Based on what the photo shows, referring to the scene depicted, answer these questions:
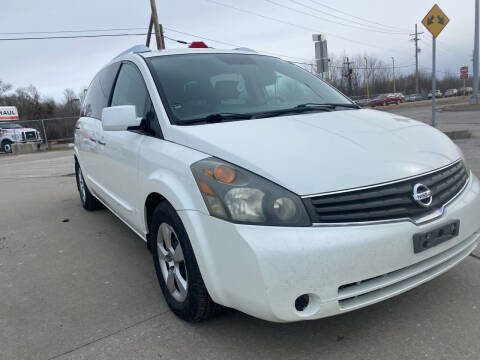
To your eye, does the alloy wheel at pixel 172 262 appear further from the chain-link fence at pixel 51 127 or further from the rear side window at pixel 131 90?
the chain-link fence at pixel 51 127

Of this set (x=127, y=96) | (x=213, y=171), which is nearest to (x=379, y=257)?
(x=213, y=171)

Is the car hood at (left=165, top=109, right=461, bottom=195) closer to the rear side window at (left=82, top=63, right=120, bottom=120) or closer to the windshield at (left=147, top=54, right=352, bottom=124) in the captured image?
the windshield at (left=147, top=54, right=352, bottom=124)

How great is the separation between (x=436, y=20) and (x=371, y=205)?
857 centimetres

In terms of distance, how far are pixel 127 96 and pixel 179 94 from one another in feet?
2.61

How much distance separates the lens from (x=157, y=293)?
307cm

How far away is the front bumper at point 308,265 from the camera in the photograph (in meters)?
1.89

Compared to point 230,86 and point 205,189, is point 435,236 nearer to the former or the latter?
point 205,189

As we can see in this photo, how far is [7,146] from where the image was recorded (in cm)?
2488

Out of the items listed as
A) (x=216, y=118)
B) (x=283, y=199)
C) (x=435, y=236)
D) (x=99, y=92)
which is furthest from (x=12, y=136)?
(x=435, y=236)

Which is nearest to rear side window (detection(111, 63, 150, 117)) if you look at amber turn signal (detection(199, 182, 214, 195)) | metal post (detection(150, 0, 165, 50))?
amber turn signal (detection(199, 182, 214, 195))

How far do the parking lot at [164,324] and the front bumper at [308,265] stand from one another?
359mm

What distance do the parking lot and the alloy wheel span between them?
8.0 inches

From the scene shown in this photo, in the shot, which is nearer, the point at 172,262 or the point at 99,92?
the point at 172,262

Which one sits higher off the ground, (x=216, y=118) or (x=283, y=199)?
(x=216, y=118)
